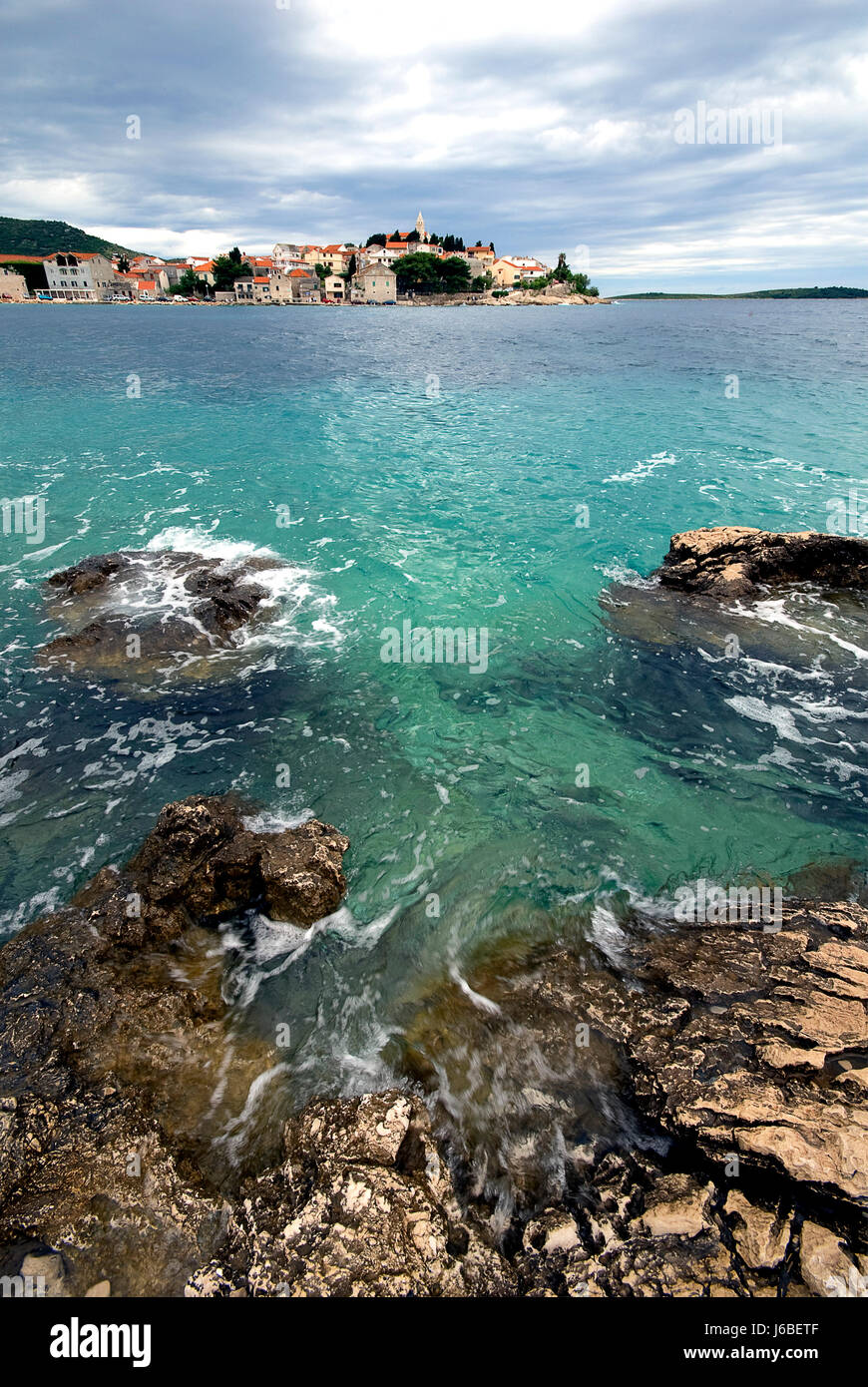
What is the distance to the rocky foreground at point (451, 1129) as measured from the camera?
5062 millimetres

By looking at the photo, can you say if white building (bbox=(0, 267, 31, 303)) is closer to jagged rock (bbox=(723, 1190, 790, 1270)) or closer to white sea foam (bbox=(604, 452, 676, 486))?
white sea foam (bbox=(604, 452, 676, 486))

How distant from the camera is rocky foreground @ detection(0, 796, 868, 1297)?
5062mm

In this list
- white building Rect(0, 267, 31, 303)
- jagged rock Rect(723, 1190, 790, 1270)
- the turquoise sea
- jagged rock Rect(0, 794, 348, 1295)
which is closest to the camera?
jagged rock Rect(723, 1190, 790, 1270)

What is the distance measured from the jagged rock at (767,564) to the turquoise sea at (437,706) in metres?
1.06

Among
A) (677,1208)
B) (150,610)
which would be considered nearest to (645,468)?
(150,610)

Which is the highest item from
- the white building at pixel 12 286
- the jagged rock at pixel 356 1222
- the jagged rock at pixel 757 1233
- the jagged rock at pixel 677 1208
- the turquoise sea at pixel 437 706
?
the white building at pixel 12 286

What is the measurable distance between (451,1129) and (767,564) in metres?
18.7

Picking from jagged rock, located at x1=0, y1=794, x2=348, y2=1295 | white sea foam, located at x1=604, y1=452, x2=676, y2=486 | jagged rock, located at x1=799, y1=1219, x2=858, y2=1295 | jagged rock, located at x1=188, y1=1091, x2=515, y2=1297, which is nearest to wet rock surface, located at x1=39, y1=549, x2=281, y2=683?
jagged rock, located at x1=0, y1=794, x2=348, y2=1295

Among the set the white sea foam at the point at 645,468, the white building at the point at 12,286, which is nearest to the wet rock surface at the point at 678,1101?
the white sea foam at the point at 645,468

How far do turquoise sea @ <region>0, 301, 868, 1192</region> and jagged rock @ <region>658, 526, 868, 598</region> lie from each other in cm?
106

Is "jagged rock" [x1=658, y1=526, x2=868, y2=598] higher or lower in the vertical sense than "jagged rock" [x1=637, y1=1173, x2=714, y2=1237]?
higher

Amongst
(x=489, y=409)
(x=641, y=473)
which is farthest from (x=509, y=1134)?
(x=489, y=409)

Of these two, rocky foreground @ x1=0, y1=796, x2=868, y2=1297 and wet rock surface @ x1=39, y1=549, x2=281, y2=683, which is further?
wet rock surface @ x1=39, y1=549, x2=281, y2=683

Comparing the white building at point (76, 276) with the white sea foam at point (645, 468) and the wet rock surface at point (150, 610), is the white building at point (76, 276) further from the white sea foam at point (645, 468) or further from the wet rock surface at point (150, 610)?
the wet rock surface at point (150, 610)
